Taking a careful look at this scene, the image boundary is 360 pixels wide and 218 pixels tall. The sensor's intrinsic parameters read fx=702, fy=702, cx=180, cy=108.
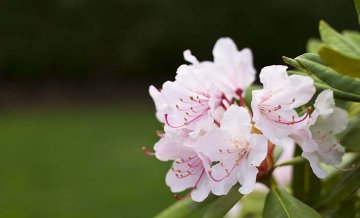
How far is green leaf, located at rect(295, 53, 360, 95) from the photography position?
0.63 meters

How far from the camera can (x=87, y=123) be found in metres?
6.40

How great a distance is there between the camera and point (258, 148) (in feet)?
2.13

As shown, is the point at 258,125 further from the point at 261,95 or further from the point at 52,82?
the point at 52,82

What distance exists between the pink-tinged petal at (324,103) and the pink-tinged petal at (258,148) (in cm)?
6

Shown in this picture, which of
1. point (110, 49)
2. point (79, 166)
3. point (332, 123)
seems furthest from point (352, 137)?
point (110, 49)

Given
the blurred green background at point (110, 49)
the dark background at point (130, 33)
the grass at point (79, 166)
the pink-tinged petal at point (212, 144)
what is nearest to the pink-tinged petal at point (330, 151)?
the pink-tinged petal at point (212, 144)

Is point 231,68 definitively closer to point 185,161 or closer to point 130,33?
point 185,161

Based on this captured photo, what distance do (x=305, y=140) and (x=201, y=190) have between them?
0.11m

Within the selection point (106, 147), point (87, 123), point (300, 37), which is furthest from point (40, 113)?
point (300, 37)

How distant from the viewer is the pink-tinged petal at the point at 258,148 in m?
0.65

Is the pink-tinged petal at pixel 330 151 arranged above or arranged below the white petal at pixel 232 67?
below

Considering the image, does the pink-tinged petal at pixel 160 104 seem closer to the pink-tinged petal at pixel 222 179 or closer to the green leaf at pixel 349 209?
the pink-tinged petal at pixel 222 179

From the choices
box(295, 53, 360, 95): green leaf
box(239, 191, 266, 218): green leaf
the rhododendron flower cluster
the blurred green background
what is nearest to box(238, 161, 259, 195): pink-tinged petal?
the rhododendron flower cluster

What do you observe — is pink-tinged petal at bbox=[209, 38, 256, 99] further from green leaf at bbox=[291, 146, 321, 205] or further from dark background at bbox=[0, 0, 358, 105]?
dark background at bbox=[0, 0, 358, 105]
